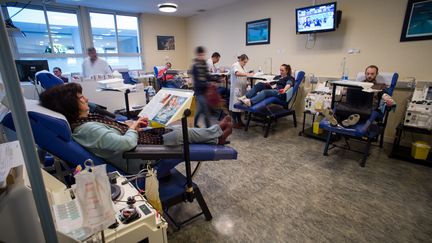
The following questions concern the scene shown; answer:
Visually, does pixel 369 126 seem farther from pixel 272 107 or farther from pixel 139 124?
pixel 139 124

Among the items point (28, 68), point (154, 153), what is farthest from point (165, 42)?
point (154, 153)

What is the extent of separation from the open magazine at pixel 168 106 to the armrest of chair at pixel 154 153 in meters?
0.20

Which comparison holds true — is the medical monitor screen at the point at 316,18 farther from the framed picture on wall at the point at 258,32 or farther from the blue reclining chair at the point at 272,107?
the framed picture on wall at the point at 258,32

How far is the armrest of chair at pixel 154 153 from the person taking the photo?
141 cm

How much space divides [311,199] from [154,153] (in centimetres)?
155

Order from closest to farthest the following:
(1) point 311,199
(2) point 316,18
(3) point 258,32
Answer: (1) point 311,199 → (2) point 316,18 → (3) point 258,32

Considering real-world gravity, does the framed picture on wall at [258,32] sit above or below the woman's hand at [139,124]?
above

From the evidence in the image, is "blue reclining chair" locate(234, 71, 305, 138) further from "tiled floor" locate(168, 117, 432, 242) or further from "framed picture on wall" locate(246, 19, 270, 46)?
"framed picture on wall" locate(246, 19, 270, 46)

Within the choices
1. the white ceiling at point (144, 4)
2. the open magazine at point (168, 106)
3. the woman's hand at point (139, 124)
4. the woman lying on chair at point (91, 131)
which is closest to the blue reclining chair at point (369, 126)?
the woman lying on chair at point (91, 131)

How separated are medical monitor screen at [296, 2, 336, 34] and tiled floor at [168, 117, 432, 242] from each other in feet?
6.92

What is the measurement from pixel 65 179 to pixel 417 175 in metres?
3.43

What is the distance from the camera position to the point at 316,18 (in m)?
3.85

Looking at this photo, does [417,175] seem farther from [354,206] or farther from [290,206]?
[290,206]

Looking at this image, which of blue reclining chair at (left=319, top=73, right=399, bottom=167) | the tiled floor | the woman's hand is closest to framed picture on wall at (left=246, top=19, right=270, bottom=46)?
blue reclining chair at (left=319, top=73, right=399, bottom=167)
